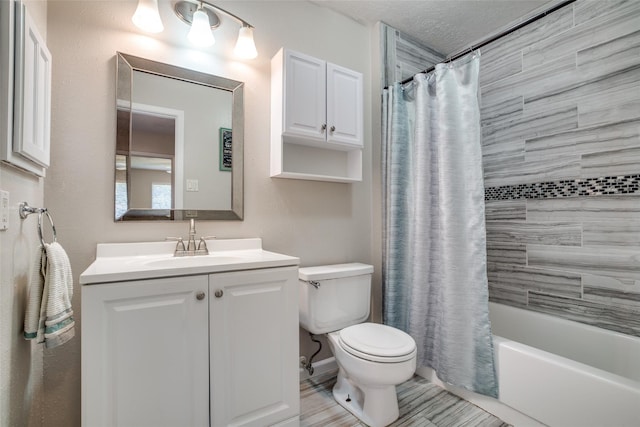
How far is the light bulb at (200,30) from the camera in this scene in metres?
1.52

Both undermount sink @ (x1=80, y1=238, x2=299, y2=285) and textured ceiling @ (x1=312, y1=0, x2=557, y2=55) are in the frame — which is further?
textured ceiling @ (x1=312, y1=0, x2=557, y2=55)

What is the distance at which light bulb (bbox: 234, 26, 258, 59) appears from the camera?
1662 mm

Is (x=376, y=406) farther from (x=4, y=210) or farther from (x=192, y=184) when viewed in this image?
(x=4, y=210)

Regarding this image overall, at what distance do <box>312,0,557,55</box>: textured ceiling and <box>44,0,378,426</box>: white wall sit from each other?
0.42 feet

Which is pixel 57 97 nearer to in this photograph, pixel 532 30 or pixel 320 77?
pixel 320 77

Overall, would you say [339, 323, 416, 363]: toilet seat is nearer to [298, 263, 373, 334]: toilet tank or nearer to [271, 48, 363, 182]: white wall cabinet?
[298, 263, 373, 334]: toilet tank

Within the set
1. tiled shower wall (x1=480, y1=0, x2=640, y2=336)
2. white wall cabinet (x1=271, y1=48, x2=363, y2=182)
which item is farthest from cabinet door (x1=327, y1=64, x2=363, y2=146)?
tiled shower wall (x1=480, y1=0, x2=640, y2=336)

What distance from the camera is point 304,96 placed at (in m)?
1.79

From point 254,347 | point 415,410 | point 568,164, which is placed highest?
point 568,164

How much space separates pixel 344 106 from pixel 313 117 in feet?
0.88

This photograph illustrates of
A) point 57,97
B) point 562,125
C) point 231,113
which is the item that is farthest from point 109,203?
point 562,125

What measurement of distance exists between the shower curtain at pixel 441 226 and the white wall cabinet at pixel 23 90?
5.94ft

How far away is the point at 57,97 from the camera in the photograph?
1.34 meters

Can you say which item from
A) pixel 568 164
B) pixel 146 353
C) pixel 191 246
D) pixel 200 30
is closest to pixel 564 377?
pixel 568 164
